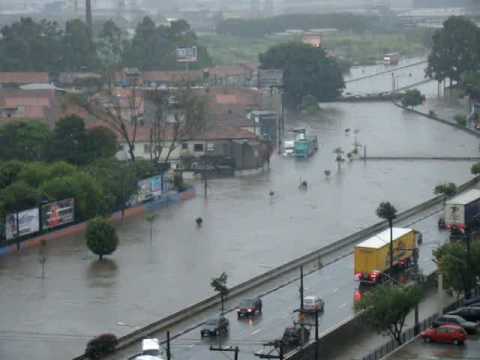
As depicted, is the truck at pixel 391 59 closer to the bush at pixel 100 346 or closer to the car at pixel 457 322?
the car at pixel 457 322

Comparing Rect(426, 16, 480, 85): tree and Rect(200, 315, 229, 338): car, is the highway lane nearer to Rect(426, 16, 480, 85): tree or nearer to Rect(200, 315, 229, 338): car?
Rect(200, 315, 229, 338): car

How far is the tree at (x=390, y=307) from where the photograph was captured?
776 cm

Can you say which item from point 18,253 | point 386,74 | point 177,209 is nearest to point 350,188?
point 177,209

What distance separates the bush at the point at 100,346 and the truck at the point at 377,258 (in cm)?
209

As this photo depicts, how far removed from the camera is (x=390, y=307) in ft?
25.4

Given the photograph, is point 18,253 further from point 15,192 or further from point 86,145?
point 86,145

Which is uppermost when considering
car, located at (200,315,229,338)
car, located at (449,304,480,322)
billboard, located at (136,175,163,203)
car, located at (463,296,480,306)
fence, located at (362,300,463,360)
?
car, located at (449,304,480,322)

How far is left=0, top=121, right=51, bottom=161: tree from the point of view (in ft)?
47.9

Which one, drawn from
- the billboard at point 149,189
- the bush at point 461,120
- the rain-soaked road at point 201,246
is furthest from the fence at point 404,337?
the bush at point 461,120

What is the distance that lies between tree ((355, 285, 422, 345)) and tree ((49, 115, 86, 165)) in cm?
584

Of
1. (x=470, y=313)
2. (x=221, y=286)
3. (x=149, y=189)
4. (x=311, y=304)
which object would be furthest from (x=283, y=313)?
(x=149, y=189)

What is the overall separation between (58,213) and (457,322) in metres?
4.64

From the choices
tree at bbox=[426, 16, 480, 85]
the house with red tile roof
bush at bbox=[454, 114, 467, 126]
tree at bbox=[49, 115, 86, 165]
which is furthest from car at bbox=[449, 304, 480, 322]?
tree at bbox=[426, 16, 480, 85]

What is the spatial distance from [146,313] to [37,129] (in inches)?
250
